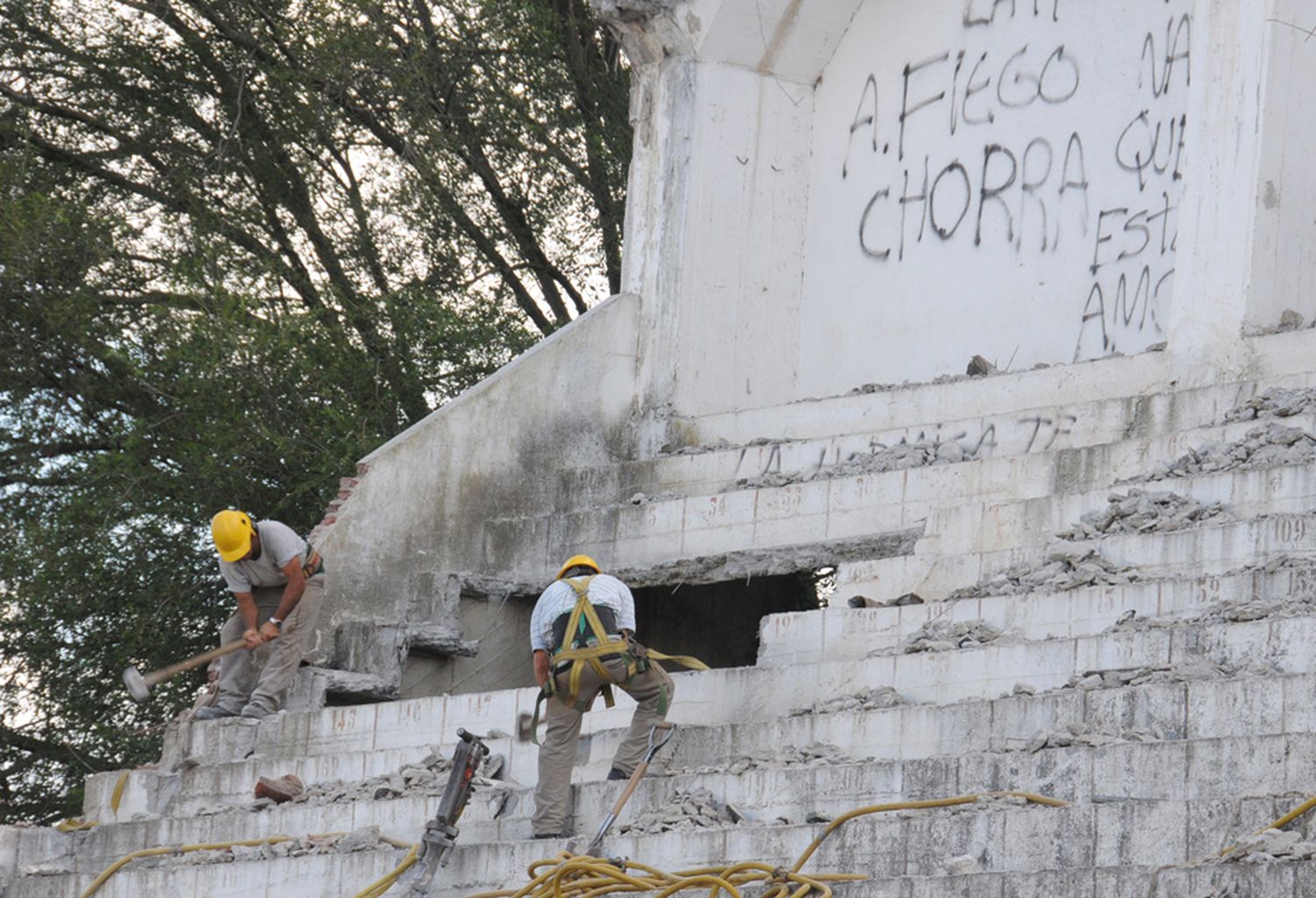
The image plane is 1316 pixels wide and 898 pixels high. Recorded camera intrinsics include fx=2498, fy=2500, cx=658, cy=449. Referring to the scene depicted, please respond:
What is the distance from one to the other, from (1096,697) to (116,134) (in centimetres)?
1239

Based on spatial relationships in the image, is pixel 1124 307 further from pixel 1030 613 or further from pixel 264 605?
pixel 264 605

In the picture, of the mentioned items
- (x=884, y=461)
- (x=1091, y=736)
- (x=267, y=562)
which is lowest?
(x=1091, y=736)

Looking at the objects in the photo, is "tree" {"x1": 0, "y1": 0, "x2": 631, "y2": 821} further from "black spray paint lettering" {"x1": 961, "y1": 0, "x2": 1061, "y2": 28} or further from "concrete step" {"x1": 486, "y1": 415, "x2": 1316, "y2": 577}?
"black spray paint lettering" {"x1": 961, "y1": 0, "x2": 1061, "y2": 28}

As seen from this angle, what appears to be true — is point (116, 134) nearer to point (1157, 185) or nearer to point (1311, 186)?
point (1157, 185)

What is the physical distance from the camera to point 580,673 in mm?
11273

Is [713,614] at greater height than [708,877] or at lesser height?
greater

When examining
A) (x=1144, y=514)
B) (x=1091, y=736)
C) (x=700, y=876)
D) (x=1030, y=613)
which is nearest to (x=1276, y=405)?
(x=1144, y=514)

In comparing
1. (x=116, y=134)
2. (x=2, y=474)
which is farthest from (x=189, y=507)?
(x=116, y=134)

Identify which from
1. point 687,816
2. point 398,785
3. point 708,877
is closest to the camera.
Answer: point 708,877

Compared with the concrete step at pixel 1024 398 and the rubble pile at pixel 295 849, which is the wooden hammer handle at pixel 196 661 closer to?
the rubble pile at pixel 295 849

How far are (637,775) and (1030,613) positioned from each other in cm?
190

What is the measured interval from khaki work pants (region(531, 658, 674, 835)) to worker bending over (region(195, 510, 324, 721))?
2.84 metres

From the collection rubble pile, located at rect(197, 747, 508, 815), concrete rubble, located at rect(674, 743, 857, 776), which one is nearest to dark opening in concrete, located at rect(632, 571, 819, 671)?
rubble pile, located at rect(197, 747, 508, 815)

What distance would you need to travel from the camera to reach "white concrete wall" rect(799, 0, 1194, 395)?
14641 mm
